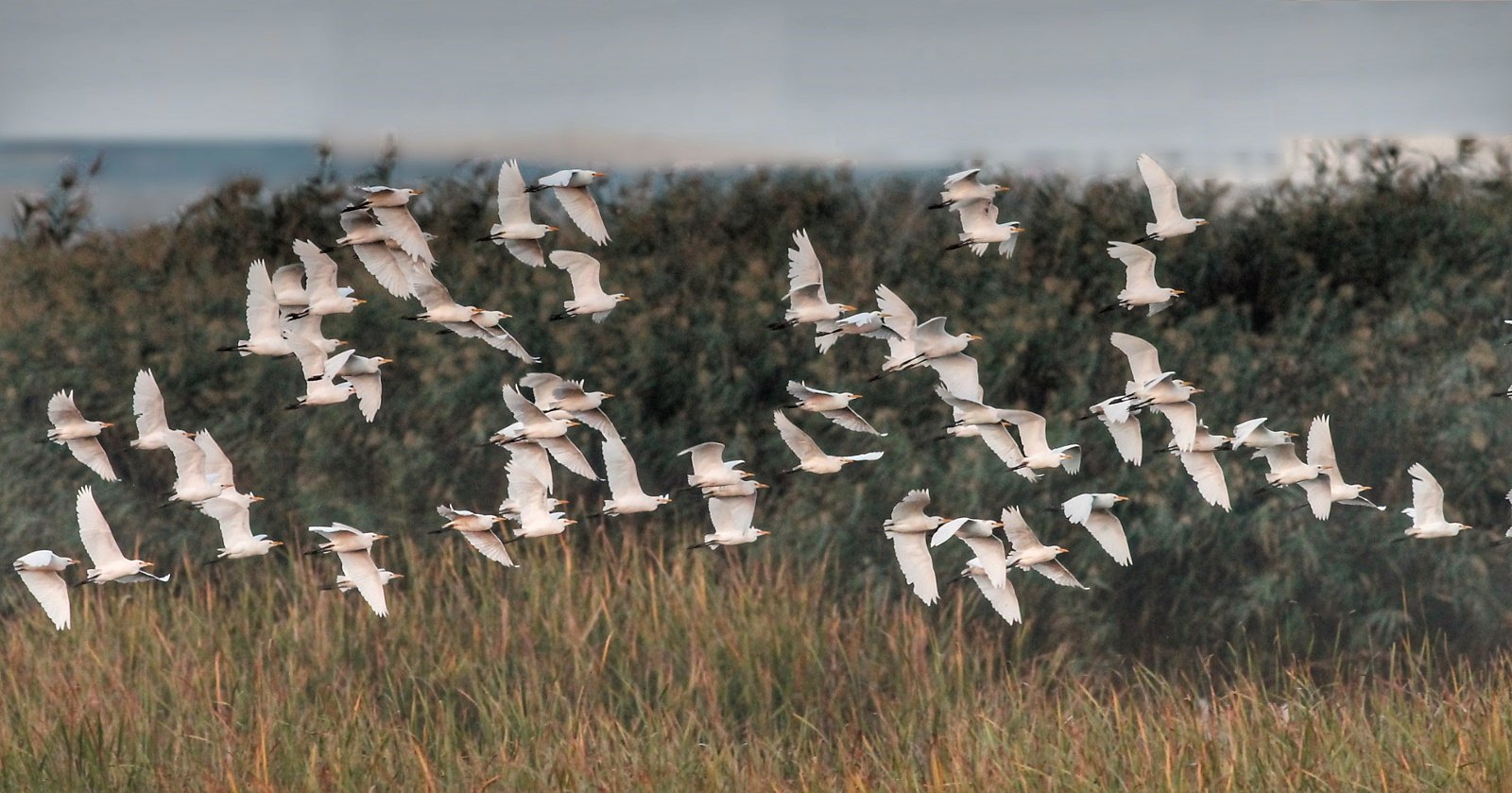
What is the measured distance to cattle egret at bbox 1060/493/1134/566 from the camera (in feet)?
12.2

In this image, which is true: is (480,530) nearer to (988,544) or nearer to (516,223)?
(516,223)

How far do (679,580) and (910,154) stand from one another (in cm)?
107

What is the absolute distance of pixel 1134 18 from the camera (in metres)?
3.76

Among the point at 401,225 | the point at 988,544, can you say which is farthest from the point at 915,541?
the point at 401,225

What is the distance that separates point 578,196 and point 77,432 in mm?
1182

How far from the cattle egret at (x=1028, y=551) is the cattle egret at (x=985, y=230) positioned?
1.91 ft

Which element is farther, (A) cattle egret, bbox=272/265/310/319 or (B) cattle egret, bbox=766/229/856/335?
(B) cattle egret, bbox=766/229/856/335

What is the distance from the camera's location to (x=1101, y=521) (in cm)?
375

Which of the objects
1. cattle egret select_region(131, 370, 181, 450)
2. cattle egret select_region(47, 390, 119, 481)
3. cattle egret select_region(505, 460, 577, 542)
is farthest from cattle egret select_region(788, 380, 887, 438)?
cattle egret select_region(47, 390, 119, 481)

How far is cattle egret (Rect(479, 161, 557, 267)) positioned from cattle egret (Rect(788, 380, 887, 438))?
0.62 m

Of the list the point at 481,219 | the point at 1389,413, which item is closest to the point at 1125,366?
the point at 1389,413

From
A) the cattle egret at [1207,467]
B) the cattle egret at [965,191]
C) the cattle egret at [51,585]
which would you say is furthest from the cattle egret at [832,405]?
the cattle egret at [51,585]

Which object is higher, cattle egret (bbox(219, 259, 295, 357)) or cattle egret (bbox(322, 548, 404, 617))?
cattle egret (bbox(219, 259, 295, 357))

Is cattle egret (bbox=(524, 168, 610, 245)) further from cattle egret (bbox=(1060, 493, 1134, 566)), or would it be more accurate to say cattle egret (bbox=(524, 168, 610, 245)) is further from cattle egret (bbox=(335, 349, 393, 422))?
cattle egret (bbox=(1060, 493, 1134, 566))
